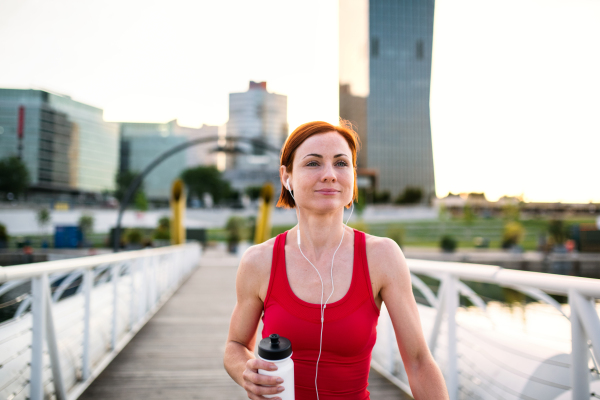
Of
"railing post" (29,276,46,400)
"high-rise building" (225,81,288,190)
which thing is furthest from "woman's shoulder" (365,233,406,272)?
"high-rise building" (225,81,288,190)

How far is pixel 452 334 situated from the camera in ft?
7.42

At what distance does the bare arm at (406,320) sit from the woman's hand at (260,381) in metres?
0.50

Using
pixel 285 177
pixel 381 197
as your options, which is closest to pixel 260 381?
pixel 285 177

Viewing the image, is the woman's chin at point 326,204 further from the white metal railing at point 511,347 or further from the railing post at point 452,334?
the railing post at point 452,334

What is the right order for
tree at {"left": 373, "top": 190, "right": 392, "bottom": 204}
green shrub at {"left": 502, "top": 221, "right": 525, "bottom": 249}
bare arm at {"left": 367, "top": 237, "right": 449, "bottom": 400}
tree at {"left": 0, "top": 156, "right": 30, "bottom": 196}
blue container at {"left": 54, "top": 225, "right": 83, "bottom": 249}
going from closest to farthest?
bare arm at {"left": 367, "top": 237, "right": 449, "bottom": 400}, blue container at {"left": 54, "top": 225, "right": 83, "bottom": 249}, green shrub at {"left": 502, "top": 221, "right": 525, "bottom": 249}, tree at {"left": 0, "top": 156, "right": 30, "bottom": 196}, tree at {"left": 373, "top": 190, "right": 392, "bottom": 204}

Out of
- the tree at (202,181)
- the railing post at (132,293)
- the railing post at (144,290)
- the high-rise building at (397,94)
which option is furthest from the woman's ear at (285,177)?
the high-rise building at (397,94)

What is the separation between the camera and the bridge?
153cm

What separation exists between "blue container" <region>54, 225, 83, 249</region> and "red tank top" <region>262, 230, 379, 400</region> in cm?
2964

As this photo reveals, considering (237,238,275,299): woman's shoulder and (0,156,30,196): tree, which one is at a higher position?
(0,156,30,196): tree

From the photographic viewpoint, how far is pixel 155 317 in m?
5.92

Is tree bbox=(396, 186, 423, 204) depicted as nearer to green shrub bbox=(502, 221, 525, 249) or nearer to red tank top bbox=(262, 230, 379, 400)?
green shrub bbox=(502, 221, 525, 249)

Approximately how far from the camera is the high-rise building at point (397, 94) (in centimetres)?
9519

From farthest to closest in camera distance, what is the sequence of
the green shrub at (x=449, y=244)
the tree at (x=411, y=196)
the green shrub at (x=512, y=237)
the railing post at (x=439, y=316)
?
1. the tree at (x=411, y=196)
2. the green shrub at (x=512, y=237)
3. the green shrub at (x=449, y=244)
4. the railing post at (x=439, y=316)

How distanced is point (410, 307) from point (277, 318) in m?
0.47
